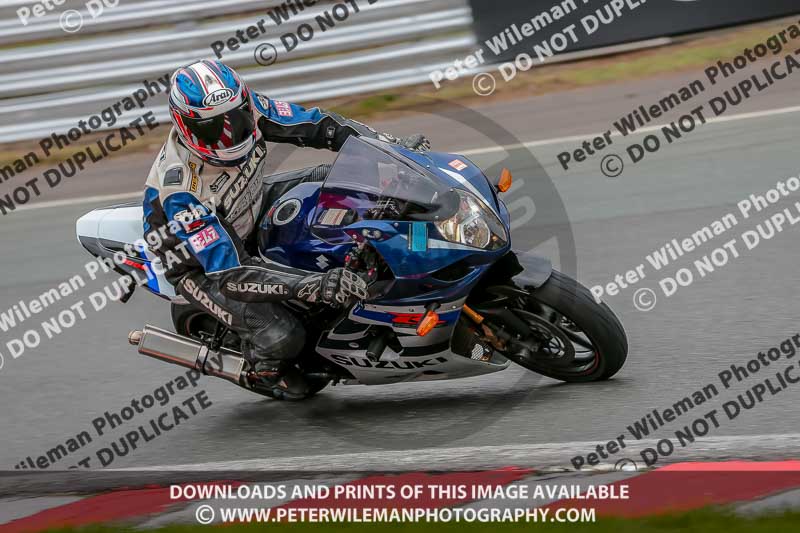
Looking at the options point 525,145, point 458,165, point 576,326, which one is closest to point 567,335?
point 576,326

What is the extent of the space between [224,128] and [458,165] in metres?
1.06

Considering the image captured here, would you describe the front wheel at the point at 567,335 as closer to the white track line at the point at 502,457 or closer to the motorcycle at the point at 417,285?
the motorcycle at the point at 417,285

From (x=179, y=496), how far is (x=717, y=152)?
5.29 m

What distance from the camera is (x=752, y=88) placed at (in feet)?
30.1

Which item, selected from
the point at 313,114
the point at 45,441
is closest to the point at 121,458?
the point at 45,441

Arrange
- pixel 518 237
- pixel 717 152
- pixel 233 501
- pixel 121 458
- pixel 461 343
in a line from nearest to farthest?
pixel 233 501 → pixel 461 343 → pixel 121 458 → pixel 518 237 → pixel 717 152

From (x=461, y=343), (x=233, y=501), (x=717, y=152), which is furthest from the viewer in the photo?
(x=717, y=152)

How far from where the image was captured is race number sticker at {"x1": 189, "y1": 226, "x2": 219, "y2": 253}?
188 inches

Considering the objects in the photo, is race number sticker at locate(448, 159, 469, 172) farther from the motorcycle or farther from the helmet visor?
the helmet visor

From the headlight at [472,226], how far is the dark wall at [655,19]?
5.68 meters

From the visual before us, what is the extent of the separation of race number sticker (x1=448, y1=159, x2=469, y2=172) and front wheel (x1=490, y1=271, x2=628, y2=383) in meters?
0.63

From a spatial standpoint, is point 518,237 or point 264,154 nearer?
point 264,154

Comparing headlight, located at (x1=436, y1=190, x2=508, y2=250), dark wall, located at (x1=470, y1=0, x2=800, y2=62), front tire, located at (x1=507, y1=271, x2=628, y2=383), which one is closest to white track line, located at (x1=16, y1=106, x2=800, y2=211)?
dark wall, located at (x1=470, y1=0, x2=800, y2=62)

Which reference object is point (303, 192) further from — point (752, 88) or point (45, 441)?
point (752, 88)
